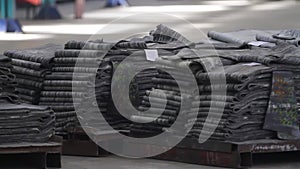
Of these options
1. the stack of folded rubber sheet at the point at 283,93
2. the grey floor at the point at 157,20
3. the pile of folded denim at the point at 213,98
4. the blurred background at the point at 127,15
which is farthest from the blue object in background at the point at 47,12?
the stack of folded rubber sheet at the point at 283,93

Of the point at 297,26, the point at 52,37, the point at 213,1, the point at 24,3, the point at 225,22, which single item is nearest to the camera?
the point at 52,37

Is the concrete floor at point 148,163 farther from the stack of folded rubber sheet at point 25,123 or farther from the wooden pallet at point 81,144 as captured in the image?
the stack of folded rubber sheet at point 25,123

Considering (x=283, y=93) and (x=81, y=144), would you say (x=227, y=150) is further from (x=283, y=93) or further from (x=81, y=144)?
(x=81, y=144)

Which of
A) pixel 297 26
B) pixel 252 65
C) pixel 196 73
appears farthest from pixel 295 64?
pixel 297 26

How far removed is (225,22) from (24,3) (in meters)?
5.14

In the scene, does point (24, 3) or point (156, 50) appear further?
point (24, 3)

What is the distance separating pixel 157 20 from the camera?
1973 cm

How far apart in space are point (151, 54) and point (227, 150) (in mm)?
1221

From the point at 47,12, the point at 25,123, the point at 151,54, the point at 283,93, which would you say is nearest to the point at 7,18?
the point at 47,12

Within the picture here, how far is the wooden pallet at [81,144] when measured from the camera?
23.2ft

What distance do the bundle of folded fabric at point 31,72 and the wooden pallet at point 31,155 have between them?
2.00 feet

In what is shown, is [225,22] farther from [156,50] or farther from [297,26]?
[156,50]

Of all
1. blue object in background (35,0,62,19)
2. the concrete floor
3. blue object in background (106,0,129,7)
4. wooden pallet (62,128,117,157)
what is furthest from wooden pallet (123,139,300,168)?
blue object in background (106,0,129,7)

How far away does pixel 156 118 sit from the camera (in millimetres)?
7055
